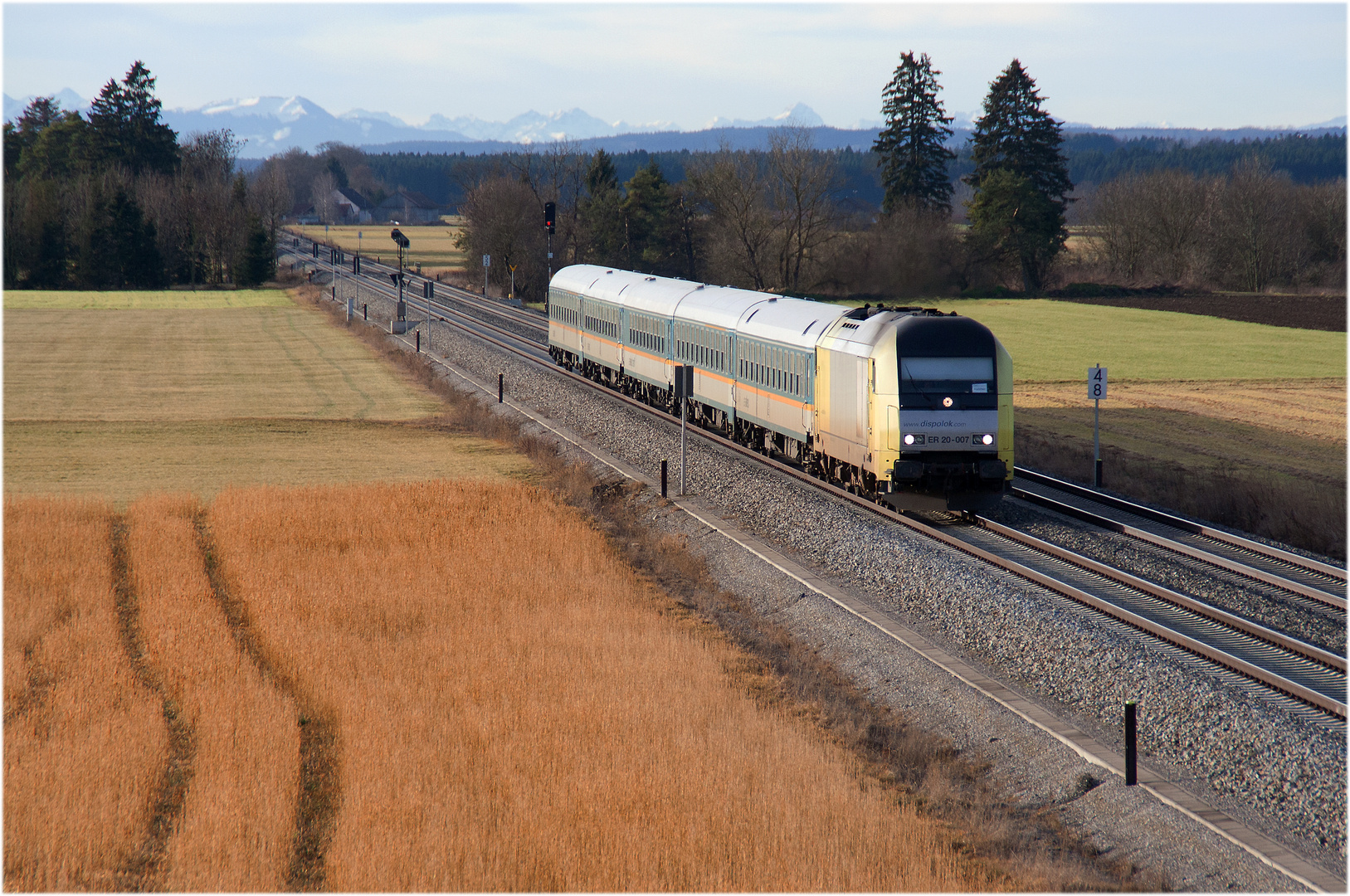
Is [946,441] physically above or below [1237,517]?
above

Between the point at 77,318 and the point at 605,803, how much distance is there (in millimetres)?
79132

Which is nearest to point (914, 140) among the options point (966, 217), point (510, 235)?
point (966, 217)

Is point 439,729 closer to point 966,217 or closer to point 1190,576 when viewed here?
point 1190,576

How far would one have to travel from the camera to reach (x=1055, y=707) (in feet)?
42.0

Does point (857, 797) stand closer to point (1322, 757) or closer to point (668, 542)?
point (1322, 757)

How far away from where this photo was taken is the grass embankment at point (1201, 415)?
2305cm

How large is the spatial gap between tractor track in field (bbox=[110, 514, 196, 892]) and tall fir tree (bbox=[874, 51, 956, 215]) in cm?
8652

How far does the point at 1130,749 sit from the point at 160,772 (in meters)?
9.61

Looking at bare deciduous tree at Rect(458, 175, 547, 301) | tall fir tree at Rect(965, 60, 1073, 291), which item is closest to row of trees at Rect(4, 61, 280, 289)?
bare deciduous tree at Rect(458, 175, 547, 301)

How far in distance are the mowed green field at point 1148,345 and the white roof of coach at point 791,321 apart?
973 inches

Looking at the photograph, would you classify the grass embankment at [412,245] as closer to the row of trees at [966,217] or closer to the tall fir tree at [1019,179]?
the row of trees at [966,217]

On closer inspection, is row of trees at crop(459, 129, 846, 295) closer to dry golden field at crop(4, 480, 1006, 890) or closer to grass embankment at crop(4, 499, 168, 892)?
dry golden field at crop(4, 480, 1006, 890)

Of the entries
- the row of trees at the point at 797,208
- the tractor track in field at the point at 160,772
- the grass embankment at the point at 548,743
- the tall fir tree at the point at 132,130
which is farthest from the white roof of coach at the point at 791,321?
the tall fir tree at the point at 132,130

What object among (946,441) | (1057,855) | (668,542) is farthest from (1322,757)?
(668,542)
